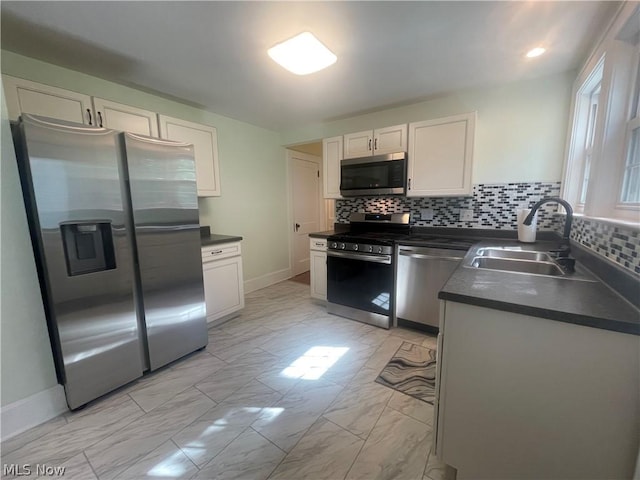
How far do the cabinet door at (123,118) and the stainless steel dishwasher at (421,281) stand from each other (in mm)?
2626

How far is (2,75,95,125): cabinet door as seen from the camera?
1.63m

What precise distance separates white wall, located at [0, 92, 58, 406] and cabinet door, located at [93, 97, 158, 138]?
70 centimetres

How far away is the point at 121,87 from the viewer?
7.69ft

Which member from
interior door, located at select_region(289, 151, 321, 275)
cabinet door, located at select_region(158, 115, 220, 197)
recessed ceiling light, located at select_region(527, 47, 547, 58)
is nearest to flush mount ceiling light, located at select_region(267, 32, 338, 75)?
cabinet door, located at select_region(158, 115, 220, 197)

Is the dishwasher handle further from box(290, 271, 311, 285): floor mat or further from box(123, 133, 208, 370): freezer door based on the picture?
box(290, 271, 311, 285): floor mat

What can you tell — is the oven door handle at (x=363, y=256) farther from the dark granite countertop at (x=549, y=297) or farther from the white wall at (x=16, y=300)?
the white wall at (x=16, y=300)

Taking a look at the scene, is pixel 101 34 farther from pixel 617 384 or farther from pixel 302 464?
pixel 617 384

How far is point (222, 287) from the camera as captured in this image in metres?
2.65

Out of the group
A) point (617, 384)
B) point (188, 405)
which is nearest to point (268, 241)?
point (188, 405)

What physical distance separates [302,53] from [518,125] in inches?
83.9

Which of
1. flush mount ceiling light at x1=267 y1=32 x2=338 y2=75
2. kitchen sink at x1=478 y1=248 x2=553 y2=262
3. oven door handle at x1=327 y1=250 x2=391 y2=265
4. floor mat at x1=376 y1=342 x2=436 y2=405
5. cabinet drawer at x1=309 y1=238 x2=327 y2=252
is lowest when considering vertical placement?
floor mat at x1=376 y1=342 x2=436 y2=405

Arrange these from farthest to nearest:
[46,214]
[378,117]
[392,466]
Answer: [378,117], [46,214], [392,466]

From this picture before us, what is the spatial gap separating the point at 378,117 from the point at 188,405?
3.39 metres

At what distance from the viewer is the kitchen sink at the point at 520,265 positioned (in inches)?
60.4
